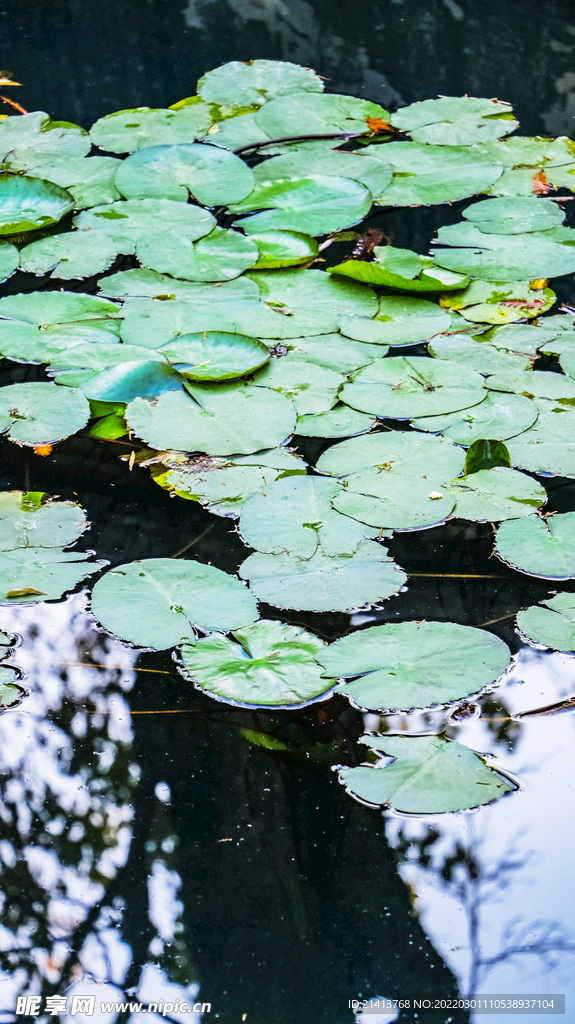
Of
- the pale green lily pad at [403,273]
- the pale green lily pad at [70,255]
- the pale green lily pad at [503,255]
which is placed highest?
the pale green lily pad at [503,255]

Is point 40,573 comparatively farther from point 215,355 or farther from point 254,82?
point 254,82

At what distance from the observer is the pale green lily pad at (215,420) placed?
69.7 inches

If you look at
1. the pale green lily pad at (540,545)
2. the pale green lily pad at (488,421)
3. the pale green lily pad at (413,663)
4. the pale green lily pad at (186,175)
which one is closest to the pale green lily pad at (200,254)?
the pale green lily pad at (186,175)

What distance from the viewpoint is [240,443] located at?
69.6 inches

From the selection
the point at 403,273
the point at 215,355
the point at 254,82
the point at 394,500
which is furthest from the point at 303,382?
the point at 254,82

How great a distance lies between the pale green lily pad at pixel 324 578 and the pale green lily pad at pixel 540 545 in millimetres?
207

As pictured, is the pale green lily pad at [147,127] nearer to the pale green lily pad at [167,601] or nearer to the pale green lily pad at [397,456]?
the pale green lily pad at [397,456]

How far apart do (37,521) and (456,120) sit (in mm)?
2176

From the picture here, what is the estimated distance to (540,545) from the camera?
1.57m

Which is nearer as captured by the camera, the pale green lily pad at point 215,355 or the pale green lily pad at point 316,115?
the pale green lily pad at point 215,355

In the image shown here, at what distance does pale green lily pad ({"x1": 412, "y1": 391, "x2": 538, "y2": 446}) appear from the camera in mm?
1801

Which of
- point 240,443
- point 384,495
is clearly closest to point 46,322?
point 240,443

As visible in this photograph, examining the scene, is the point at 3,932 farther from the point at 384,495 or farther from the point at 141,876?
Result: the point at 384,495

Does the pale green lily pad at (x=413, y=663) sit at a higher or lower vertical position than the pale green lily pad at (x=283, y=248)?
lower
